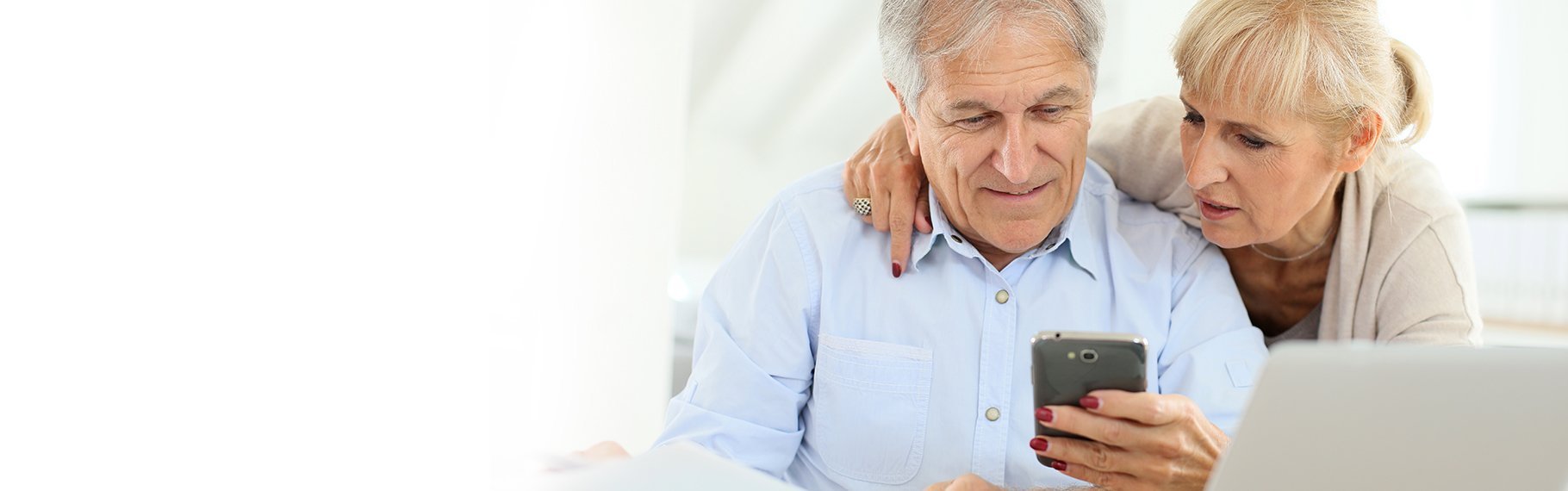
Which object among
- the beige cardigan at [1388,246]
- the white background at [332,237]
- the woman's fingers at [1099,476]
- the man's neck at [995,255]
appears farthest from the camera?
the white background at [332,237]

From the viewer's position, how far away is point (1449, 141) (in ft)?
16.0

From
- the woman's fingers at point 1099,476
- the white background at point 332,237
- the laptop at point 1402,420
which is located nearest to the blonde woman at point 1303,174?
the woman's fingers at point 1099,476

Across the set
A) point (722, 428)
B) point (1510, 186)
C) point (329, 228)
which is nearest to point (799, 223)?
point (722, 428)

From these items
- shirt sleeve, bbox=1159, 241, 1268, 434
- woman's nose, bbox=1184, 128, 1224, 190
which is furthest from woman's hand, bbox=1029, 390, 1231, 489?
woman's nose, bbox=1184, 128, 1224, 190

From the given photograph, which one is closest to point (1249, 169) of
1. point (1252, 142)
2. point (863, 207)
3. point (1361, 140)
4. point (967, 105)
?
point (1252, 142)

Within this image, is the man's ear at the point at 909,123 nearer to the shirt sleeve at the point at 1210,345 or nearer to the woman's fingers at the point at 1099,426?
the shirt sleeve at the point at 1210,345

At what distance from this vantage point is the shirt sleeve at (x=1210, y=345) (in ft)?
4.68

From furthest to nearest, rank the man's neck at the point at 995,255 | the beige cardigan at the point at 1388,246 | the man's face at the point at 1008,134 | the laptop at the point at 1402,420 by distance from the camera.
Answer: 1. the man's neck at the point at 995,255
2. the beige cardigan at the point at 1388,246
3. the man's face at the point at 1008,134
4. the laptop at the point at 1402,420

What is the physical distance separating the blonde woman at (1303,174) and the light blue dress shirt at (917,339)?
0.21 ft

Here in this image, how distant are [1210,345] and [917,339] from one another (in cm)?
36

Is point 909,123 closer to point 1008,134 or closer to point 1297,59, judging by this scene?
point 1008,134

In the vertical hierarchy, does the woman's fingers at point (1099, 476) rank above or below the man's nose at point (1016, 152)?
below

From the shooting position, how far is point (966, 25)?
136cm

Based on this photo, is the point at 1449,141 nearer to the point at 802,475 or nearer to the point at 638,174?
the point at 638,174
